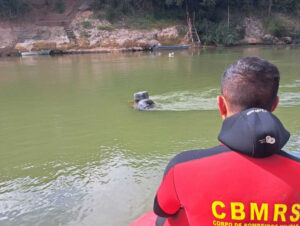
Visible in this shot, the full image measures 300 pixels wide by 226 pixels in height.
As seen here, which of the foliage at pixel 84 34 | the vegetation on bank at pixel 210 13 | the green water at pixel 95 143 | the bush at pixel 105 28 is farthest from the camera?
the vegetation on bank at pixel 210 13

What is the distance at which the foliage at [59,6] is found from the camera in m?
32.1

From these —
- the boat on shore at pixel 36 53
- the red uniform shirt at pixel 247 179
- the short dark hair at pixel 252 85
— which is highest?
the boat on shore at pixel 36 53

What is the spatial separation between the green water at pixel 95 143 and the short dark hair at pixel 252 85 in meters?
2.30

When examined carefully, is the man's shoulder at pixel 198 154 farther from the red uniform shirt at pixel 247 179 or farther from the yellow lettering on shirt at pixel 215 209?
the yellow lettering on shirt at pixel 215 209

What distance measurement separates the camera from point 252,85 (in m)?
1.33

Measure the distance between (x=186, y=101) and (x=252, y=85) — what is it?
6672 millimetres

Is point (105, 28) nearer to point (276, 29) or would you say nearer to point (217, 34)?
point (217, 34)

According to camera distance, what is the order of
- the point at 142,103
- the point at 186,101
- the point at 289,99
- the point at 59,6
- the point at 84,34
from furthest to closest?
the point at 59,6 < the point at 84,34 < the point at 186,101 < the point at 289,99 < the point at 142,103

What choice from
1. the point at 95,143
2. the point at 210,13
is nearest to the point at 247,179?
the point at 95,143

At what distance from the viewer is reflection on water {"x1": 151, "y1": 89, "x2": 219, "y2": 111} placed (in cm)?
736

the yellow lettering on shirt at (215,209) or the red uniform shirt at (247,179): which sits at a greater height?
the red uniform shirt at (247,179)

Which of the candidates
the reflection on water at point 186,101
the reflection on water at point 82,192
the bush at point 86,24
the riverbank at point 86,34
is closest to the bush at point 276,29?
the riverbank at point 86,34

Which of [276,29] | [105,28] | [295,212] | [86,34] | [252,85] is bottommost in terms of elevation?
[295,212]

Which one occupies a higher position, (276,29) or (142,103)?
(276,29)
